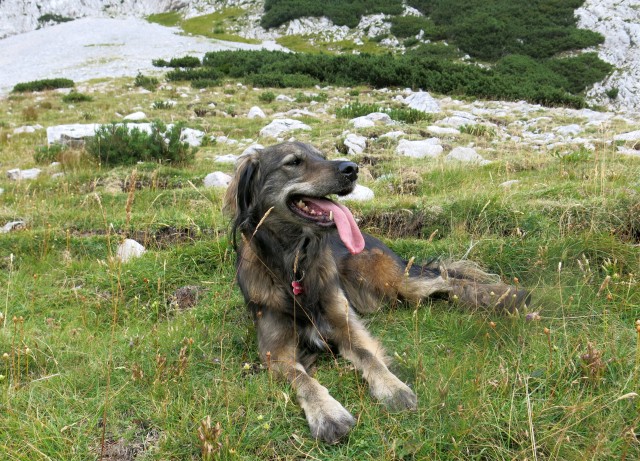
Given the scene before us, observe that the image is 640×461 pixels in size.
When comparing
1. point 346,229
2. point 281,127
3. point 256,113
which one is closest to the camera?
point 346,229

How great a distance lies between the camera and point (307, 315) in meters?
3.70

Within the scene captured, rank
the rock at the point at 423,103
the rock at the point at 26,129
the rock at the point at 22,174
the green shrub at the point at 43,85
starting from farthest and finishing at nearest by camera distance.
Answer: the green shrub at the point at 43,85
the rock at the point at 423,103
the rock at the point at 26,129
the rock at the point at 22,174

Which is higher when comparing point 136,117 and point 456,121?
point 456,121

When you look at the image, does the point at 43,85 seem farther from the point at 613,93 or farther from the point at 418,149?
the point at 613,93

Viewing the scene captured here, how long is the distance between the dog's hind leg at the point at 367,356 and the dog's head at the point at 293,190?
2.14 feet

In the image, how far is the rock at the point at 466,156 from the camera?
803 centimetres

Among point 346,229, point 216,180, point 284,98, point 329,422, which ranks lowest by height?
point 284,98

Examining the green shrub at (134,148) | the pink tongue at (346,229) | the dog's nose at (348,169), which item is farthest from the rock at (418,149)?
the pink tongue at (346,229)

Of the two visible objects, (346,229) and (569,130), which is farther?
(569,130)

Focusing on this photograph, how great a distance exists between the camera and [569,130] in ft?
37.5

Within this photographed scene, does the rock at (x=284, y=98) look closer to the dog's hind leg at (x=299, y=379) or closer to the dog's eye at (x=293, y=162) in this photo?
the dog's eye at (x=293, y=162)

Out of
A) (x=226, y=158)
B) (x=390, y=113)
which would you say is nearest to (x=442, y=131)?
(x=390, y=113)

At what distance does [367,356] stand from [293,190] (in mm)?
1366

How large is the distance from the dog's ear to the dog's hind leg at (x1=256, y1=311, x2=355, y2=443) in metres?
0.94
